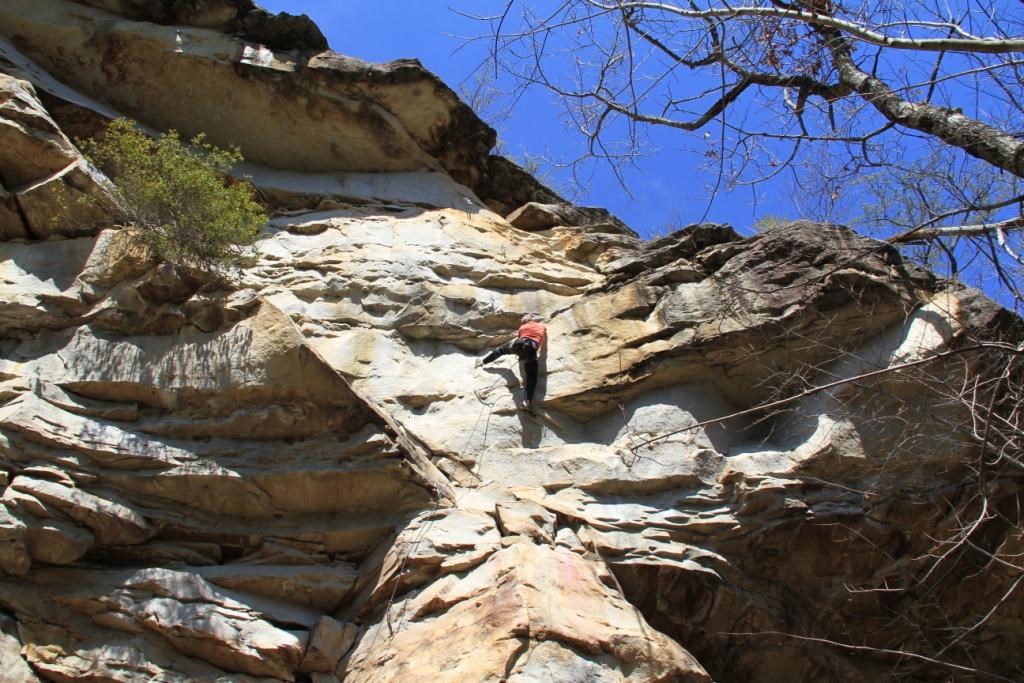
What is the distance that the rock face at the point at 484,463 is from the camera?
6988mm

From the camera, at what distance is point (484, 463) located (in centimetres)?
878

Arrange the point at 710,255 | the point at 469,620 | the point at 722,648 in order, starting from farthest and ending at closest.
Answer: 1. the point at 710,255
2. the point at 722,648
3. the point at 469,620

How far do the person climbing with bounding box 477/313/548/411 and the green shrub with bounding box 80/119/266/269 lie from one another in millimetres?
2853

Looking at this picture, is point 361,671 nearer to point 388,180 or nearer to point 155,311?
point 155,311

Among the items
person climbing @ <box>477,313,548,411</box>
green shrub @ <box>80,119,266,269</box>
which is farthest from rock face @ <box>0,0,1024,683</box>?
green shrub @ <box>80,119,266,269</box>

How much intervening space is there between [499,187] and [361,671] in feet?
26.5

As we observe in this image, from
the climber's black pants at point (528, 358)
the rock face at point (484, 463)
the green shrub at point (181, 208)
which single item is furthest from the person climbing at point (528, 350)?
the green shrub at point (181, 208)

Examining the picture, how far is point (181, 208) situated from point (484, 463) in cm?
398

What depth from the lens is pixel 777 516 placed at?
324 inches

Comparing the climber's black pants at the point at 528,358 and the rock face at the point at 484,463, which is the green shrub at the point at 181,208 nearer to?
the rock face at the point at 484,463

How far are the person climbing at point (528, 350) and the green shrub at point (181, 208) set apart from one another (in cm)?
285

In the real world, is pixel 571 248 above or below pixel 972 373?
above

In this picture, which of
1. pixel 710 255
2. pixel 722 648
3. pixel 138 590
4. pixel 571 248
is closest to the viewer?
pixel 138 590

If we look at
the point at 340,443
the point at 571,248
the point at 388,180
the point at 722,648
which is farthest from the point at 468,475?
the point at 388,180
